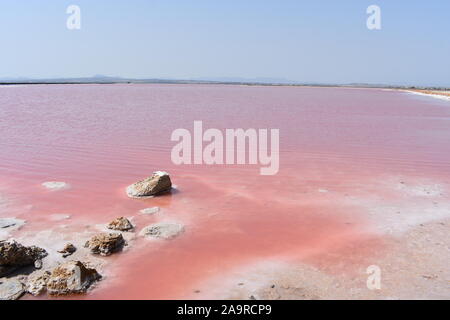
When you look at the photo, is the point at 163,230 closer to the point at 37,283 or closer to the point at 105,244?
the point at 105,244

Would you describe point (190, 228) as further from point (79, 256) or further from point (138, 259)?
point (79, 256)

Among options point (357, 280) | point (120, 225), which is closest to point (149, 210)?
point (120, 225)

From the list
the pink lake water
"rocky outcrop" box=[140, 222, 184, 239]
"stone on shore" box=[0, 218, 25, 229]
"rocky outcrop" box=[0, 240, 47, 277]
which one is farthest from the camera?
"stone on shore" box=[0, 218, 25, 229]

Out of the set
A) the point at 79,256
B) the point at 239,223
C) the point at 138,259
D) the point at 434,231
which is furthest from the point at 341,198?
the point at 79,256

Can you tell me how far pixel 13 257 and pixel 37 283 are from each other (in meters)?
0.58

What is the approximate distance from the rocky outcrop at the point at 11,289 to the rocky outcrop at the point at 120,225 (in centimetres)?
157

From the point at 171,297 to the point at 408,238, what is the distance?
3.43m

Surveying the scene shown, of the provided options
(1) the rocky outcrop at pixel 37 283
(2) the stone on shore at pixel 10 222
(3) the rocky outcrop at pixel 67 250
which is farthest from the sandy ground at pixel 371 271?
(2) the stone on shore at pixel 10 222

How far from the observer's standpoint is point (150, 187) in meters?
7.38

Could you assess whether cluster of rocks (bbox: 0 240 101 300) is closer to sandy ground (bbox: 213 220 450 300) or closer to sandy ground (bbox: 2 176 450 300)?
sandy ground (bbox: 2 176 450 300)

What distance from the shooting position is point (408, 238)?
5598mm

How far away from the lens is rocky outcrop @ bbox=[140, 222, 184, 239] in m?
5.64

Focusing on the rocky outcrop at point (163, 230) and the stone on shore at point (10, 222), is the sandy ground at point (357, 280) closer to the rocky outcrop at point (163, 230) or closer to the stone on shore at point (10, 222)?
the rocky outcrop at point (163, 230)

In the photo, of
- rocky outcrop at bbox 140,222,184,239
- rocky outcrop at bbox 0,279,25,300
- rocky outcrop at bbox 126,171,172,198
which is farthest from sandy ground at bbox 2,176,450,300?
rocky outcrop at bbox 126,171,172,198
